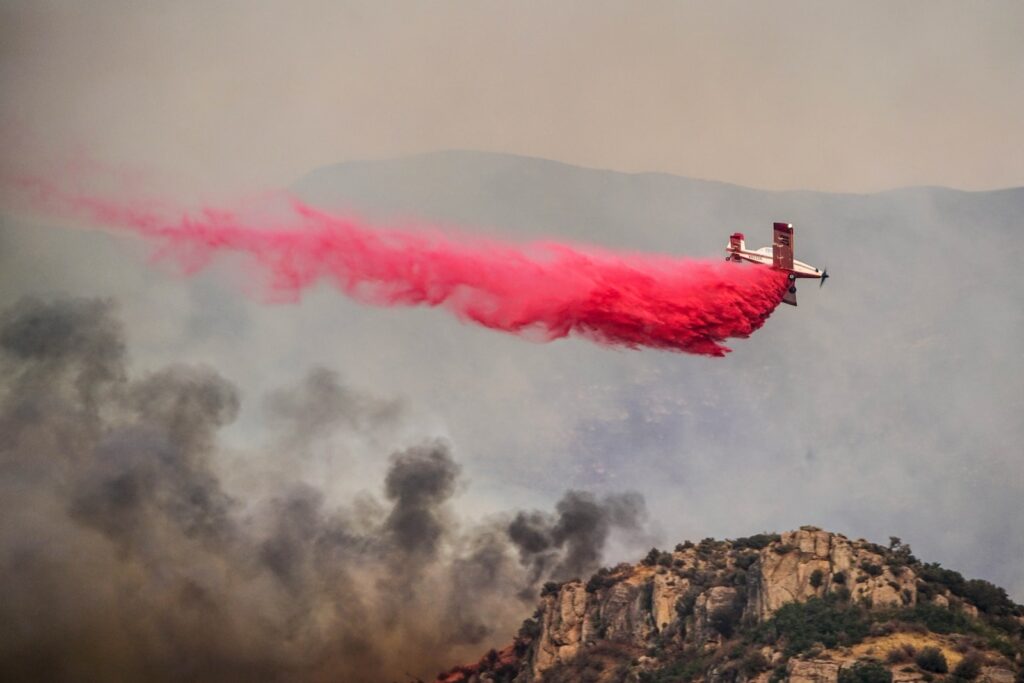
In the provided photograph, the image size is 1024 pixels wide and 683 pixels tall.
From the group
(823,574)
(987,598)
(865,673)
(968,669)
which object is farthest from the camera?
(823,574)

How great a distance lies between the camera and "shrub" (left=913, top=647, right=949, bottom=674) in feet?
316

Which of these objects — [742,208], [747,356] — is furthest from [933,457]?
[742,208]

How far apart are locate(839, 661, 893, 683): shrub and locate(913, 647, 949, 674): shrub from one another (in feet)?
7.03

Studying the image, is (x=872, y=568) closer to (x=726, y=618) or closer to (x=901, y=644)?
(x=901, y=644)

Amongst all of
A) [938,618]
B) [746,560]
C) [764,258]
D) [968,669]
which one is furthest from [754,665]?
[764,258]

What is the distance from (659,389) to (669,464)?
912 centimetres

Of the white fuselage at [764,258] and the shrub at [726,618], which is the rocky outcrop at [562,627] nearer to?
the shrub at [726,618]

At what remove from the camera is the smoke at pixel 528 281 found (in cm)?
9200

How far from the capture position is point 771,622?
351ft

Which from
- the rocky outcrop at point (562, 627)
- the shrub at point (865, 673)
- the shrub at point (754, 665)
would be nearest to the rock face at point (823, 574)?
the shrub at point (754, 665)

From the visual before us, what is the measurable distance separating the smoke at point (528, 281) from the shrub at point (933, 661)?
2316 centimetres

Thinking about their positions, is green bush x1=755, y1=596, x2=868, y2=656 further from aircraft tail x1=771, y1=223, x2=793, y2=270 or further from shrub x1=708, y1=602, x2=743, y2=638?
aircraft tail x1=771, y1=223, x2=793, y2=270

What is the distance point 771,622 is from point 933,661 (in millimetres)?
13127

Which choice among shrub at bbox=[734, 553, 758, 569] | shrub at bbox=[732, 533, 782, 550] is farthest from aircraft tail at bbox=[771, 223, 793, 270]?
shrub at bbox=[732, 533, 782, 550]
